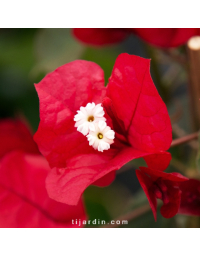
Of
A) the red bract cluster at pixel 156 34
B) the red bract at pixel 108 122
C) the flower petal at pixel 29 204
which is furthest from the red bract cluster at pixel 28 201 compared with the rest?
the red bract cluster at pixel 156 34

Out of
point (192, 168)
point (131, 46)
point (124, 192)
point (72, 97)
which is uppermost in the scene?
point (72, 97)

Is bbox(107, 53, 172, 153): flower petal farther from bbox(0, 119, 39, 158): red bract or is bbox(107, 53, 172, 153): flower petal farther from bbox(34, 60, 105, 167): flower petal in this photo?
bbox(0, 119, 39, 158): red bract

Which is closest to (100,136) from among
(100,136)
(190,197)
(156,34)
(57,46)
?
(100,136)

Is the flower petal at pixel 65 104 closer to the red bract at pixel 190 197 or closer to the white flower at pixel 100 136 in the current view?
the white flower at pixel 100 136

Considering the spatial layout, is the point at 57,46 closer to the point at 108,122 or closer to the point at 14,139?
the point at 14,139
